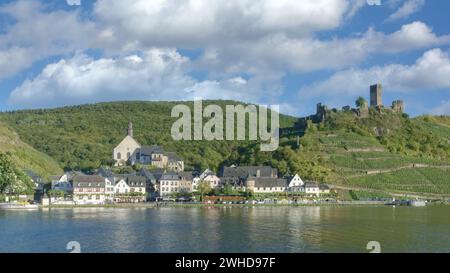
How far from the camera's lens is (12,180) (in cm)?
8494

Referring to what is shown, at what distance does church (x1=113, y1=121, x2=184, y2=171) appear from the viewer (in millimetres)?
118125

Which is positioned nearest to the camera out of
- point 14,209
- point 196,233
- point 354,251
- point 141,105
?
point 354,251

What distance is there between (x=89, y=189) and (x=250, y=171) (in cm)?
2834

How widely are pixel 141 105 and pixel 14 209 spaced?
Result: 11080 centimetres

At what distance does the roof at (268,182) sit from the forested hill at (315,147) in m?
5.37

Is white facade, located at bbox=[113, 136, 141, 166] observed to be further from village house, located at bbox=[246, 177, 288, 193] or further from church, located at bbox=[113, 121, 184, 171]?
village house, located at bbox=[246, 177, 288, 193]

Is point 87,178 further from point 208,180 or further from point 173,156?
point 173,156

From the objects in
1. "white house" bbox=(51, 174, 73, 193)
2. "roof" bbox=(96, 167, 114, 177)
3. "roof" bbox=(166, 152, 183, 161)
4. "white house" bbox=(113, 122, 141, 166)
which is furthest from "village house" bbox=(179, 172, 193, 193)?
"white house" bbox=(51, 174, 73, 193)

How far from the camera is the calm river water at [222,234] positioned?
132 feet

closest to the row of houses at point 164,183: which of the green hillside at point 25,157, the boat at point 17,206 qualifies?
the green hillside at point 25,157

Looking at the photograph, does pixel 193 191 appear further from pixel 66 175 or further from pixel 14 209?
pixel 14 209

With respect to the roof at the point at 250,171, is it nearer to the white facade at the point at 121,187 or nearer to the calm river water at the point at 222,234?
the white facade at the point at 121,187
